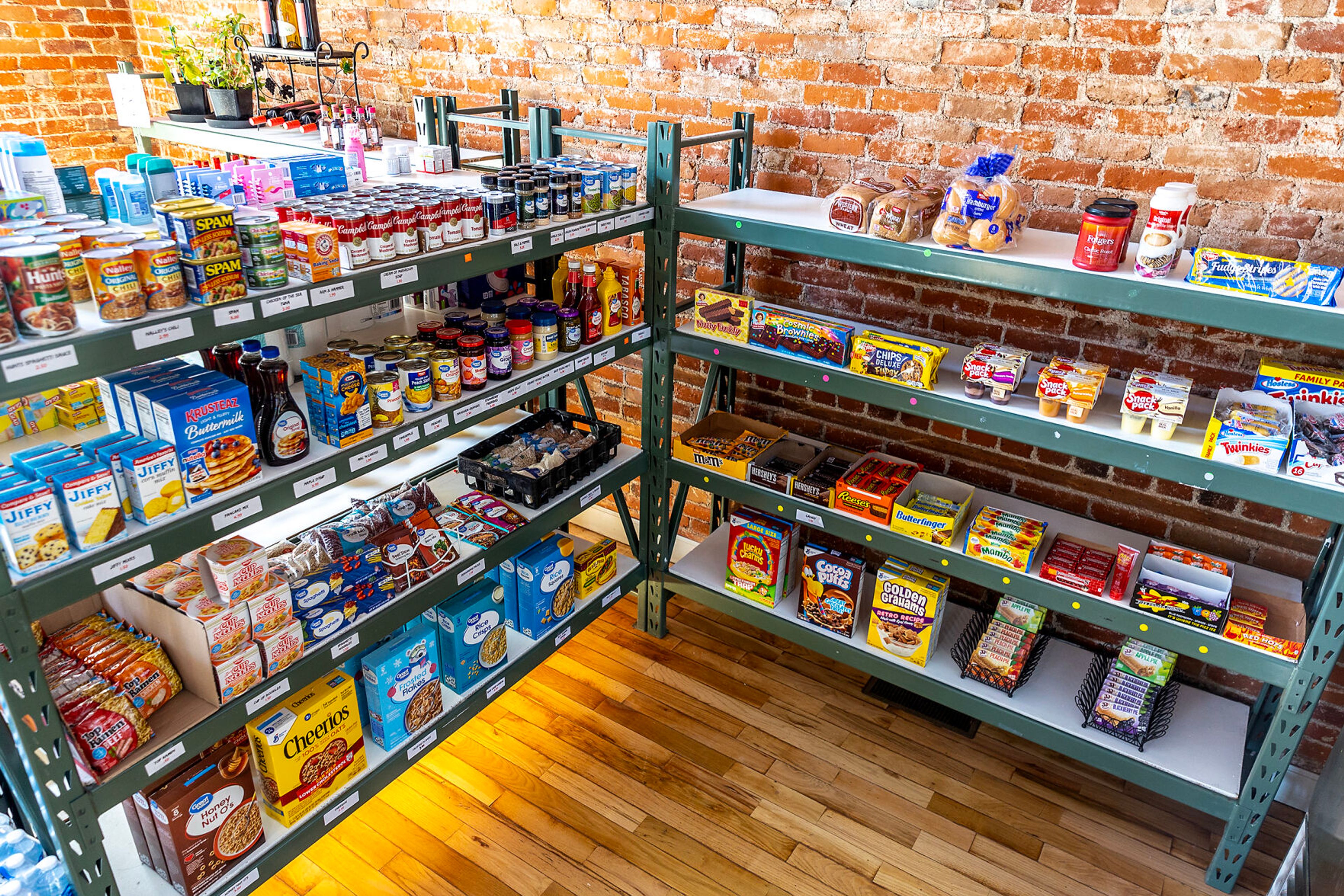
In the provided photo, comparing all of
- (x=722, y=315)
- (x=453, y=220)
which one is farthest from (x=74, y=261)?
(x=722, y=315)

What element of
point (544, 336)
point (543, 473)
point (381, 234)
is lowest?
point (543, 473)

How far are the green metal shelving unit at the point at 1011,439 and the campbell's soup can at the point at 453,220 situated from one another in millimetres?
798

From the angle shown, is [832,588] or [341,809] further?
[832,588]

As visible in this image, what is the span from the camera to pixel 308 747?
6.97 feet

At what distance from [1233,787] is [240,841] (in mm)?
2642

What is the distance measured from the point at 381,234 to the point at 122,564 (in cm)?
92

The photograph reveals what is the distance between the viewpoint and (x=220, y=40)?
3.97 meters

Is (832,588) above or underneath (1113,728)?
above

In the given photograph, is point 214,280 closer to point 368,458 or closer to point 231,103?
point 368,458

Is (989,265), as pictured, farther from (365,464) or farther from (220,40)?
(220,40)

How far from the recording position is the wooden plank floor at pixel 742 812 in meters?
2.46

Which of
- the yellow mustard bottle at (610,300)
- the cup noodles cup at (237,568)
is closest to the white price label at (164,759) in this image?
the cup noodles cup at (237,568)

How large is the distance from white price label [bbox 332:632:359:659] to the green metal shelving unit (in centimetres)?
130

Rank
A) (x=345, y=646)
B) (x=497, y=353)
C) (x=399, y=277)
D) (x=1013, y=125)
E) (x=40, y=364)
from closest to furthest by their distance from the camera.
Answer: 1. (x=40, y=364)
2. (x=399, y=277)
3. (x=345, y=646)
4. (x=497, y=353)
5. (x=1013, y=125)
